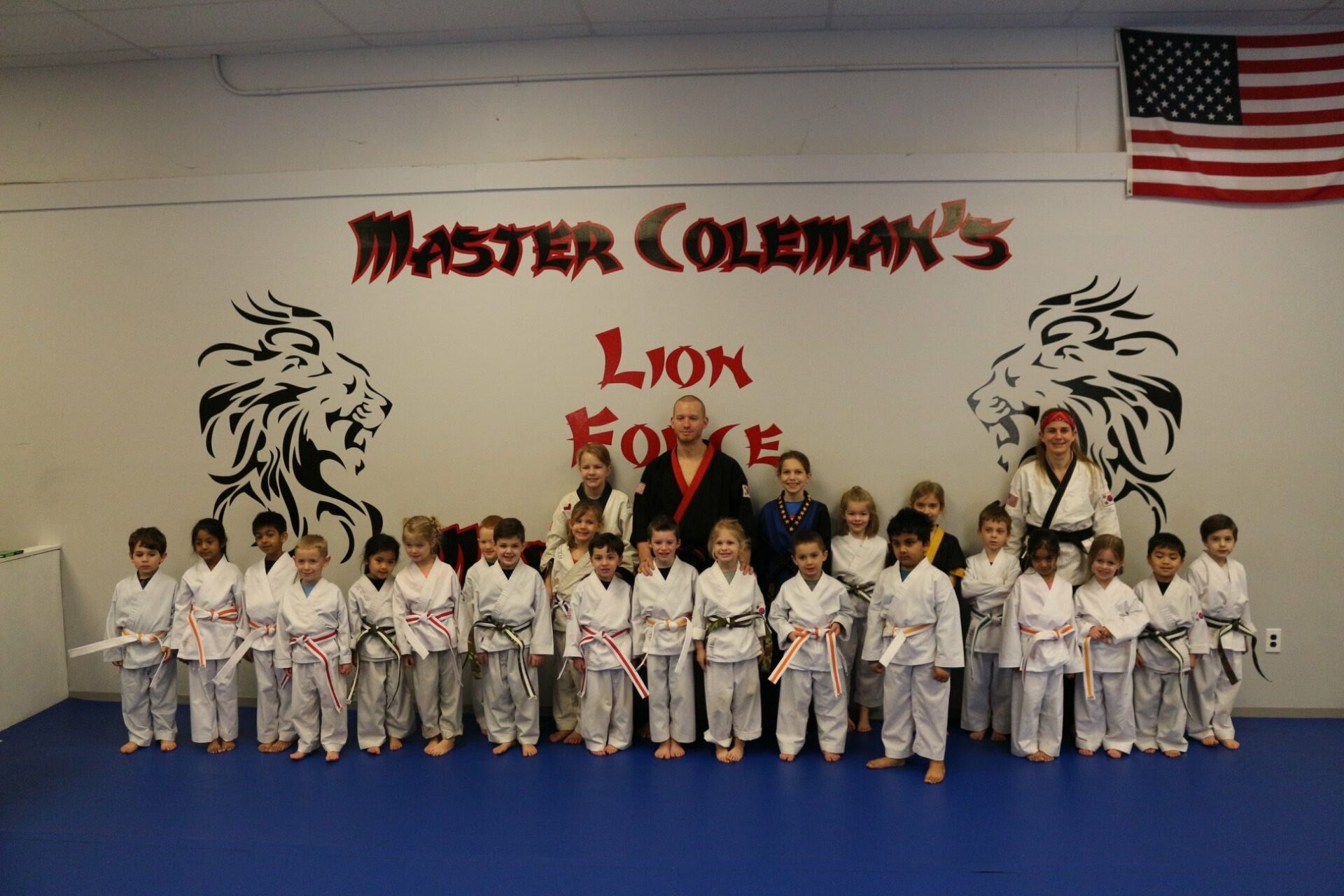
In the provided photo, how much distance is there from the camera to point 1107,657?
3781 mm

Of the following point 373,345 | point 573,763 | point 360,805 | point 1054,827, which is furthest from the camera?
point 373,345

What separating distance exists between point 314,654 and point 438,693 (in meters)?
0.58

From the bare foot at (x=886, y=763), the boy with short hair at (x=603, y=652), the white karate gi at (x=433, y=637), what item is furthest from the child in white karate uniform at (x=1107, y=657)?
the white karate gi at (x=433, y=637)

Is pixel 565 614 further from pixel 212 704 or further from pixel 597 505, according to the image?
pixel 212 704

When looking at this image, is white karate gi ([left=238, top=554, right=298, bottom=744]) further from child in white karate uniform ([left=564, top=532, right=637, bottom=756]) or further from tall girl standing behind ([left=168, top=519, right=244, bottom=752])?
child in white karate uniform ([left=564, top=532, right=637, bottom=756])

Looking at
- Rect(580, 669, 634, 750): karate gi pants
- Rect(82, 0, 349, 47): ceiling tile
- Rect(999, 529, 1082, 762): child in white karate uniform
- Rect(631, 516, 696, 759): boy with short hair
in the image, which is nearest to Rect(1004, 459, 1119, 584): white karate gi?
Rect(999, 529, 1082, 762): child in white karate uniform

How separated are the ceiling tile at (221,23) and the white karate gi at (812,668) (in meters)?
3.43

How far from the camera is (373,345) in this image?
14.5 feet

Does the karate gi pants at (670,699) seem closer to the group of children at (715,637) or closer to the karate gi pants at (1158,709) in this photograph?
the group of children at (715,637)

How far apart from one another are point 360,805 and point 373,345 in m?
2.22

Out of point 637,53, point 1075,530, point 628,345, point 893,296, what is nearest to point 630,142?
point 637,53

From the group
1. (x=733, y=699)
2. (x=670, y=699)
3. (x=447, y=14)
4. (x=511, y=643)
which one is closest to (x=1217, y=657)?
(x=733, y=699)

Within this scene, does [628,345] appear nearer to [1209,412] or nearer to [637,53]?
[637,53]

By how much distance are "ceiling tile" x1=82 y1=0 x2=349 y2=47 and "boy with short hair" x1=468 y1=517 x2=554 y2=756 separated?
8.27 feet
